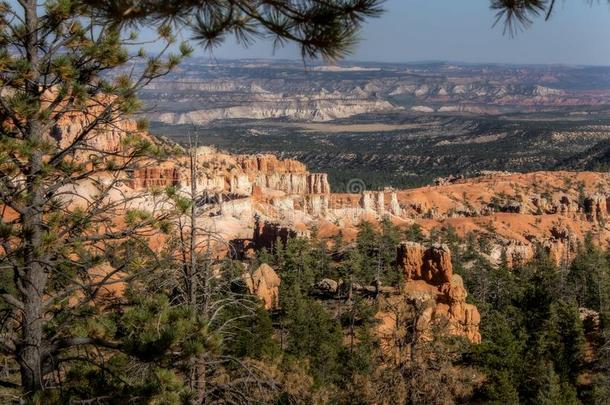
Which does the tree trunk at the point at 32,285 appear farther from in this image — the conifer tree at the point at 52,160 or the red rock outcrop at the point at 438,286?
the red rock outcrop at the point at 438,286

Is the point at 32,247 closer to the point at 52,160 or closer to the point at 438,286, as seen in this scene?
the point at 52,160

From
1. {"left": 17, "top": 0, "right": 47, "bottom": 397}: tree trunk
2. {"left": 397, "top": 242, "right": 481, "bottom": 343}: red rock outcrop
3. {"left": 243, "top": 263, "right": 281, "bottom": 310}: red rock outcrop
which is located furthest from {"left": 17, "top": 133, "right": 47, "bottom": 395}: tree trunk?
{"left": 243, "top": 263, "right": 281, "bottom": 310}: red rock outcrop

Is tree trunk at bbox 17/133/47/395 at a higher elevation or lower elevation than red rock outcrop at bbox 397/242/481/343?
higher

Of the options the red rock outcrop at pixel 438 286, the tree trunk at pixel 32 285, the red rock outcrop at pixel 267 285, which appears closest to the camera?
the tree trunk at pixel 32 285

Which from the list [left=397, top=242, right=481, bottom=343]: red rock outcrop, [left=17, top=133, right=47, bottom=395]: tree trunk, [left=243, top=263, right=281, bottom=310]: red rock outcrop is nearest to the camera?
[left=17, top=133, right=47, bottom=395]: tree trunk

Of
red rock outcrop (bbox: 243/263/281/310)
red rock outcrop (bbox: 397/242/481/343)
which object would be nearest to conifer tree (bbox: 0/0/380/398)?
red rock outcrop (bbox: 397/242/481/343)

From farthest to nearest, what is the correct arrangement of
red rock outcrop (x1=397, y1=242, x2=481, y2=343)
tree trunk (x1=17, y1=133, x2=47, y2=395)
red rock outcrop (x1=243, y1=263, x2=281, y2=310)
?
red rock outcrop (x1=243, y1=263, x2=281, y2=310), red rock outcrop (x1=397, y1=242, x2=481, y2=343), tree trunk (x1=17, y1=133, x2=47, y2=395)

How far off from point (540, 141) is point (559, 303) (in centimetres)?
13412

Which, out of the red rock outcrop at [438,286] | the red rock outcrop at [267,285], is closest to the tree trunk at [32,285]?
the red rock outcrop at [438,286]

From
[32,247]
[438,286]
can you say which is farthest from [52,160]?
[438,286]

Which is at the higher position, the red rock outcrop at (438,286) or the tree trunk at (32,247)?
the tree trunk at (32,247)

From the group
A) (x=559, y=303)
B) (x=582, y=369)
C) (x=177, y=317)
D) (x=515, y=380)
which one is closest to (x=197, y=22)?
(x=177, y=317)

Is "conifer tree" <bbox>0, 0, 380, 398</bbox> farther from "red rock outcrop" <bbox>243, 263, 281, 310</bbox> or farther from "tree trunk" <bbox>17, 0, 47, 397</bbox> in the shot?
"red rock outcrop" <bbox>243, 263, 281, 310</bbox>

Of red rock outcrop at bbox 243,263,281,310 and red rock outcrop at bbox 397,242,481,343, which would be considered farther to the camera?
red rock outcrop at bbox 243,263,281,310
